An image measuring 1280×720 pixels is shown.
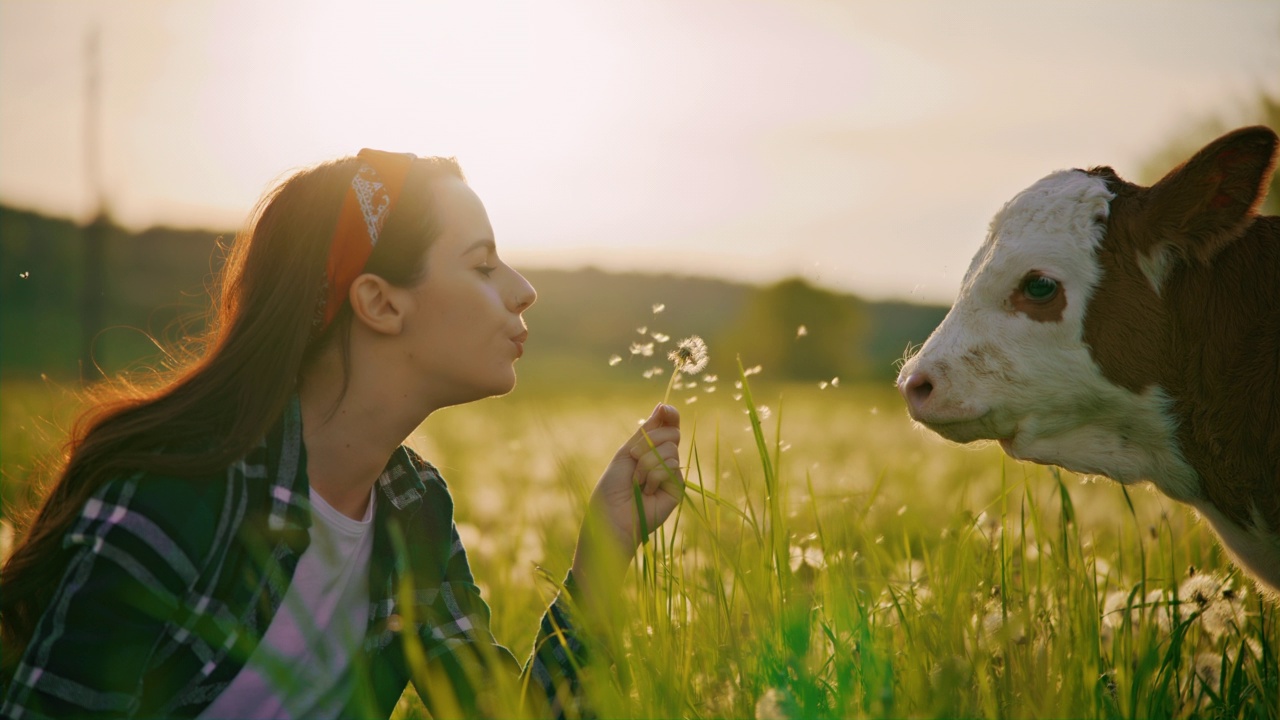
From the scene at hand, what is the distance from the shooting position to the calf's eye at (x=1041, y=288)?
10.2ft

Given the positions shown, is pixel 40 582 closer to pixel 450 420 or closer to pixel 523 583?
pixel 523 583

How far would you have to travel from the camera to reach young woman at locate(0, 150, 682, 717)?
238 cm

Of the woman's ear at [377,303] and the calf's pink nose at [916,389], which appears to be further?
the calf's pink nose at [916,389]

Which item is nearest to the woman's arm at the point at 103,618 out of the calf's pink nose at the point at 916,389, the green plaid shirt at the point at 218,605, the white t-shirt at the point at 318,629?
the green plaid shirt at the point at 218,605

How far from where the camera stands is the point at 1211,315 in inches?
119

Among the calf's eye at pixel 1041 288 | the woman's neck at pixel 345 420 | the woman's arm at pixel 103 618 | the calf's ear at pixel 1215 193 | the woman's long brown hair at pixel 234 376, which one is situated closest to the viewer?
the woman's arm at pixel 103 618

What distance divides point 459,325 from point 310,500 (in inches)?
28.1

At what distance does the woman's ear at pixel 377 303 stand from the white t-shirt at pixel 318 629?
0.58 metres

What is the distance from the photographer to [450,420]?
18.2 m

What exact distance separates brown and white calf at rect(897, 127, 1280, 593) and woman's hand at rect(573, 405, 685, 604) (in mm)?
813

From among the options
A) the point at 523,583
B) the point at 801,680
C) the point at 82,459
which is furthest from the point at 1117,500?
the point at 82,459

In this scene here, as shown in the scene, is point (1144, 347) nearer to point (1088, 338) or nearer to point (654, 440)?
point (1088, 338)

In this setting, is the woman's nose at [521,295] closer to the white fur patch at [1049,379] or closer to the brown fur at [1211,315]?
the white fur patch at [1049,379]

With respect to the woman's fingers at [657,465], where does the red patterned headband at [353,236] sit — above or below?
above
